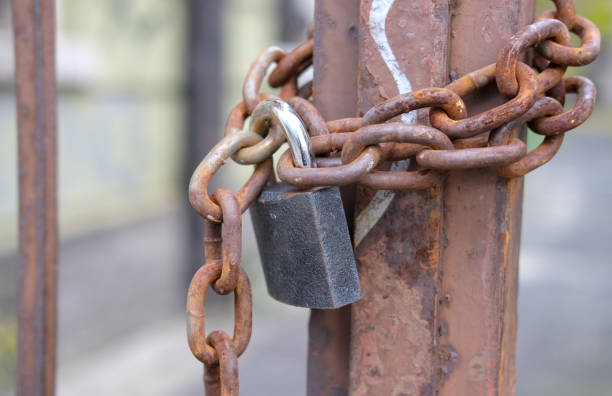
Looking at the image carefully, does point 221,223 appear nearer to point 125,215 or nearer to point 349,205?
point 349,205

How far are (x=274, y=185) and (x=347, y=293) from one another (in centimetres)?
15

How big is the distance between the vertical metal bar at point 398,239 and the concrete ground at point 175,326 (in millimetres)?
2596

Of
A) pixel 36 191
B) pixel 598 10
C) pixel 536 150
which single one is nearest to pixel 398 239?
pixel 536 150

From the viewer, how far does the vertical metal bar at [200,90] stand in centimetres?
398

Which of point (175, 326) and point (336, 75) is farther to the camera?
point (175, 326)

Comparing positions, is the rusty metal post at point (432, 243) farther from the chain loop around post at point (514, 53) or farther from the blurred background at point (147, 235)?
the blurred background at point (147, 235)

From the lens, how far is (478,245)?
0.65 metres

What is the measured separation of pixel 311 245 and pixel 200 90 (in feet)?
11.9

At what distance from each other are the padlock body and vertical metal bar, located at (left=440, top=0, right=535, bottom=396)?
0.37 ft

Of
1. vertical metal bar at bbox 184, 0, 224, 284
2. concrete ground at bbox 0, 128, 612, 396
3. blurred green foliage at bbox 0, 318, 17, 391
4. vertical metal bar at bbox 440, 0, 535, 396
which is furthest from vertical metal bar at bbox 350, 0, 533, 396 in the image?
vertical metal bar at bbox 184, 0, 224, 284

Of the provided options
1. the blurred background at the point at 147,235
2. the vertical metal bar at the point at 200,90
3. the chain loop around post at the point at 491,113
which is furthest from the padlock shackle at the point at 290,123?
the vertical metal bar at the point at 200,90

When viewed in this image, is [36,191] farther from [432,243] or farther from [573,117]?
[573,117]

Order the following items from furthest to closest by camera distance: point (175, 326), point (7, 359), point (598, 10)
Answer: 1. point (598, 10)
2. point (175, 326)
3. point (7, 359)

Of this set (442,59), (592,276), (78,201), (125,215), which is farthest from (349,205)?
(592,276)
